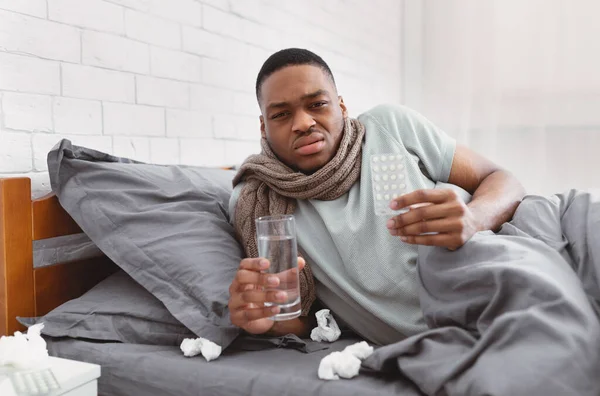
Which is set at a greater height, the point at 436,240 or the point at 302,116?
the point at 302,116

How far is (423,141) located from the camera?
126 cm

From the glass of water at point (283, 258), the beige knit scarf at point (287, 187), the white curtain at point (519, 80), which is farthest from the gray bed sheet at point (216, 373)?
the white curtain at point (519, 80)

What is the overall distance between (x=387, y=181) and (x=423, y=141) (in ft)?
1.28

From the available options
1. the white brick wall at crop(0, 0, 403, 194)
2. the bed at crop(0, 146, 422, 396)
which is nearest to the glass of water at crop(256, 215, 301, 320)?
the bed at crop(0, 146, 422, 396)

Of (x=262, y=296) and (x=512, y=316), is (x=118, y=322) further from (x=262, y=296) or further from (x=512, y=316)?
(x=512, y=316)

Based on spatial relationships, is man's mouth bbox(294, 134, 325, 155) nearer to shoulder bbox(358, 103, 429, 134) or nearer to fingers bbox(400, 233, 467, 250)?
shoulder bbox(358, 103, 429, 134)

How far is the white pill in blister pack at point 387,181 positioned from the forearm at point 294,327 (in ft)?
1.00

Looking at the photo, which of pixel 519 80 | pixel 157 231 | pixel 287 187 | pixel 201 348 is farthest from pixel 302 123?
pixel 519 80

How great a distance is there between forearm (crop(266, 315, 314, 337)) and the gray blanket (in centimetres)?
25

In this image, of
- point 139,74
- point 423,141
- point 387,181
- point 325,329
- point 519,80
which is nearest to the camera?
point 387,181

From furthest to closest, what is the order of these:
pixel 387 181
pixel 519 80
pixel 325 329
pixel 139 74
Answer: pixel 519 80 → pixel 139 74 → pixel 325 329 → pixel 387 181

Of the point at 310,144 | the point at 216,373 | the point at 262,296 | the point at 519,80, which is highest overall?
the point at 519,80

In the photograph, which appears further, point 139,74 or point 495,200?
point 139,74

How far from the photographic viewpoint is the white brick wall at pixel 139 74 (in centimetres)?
116
